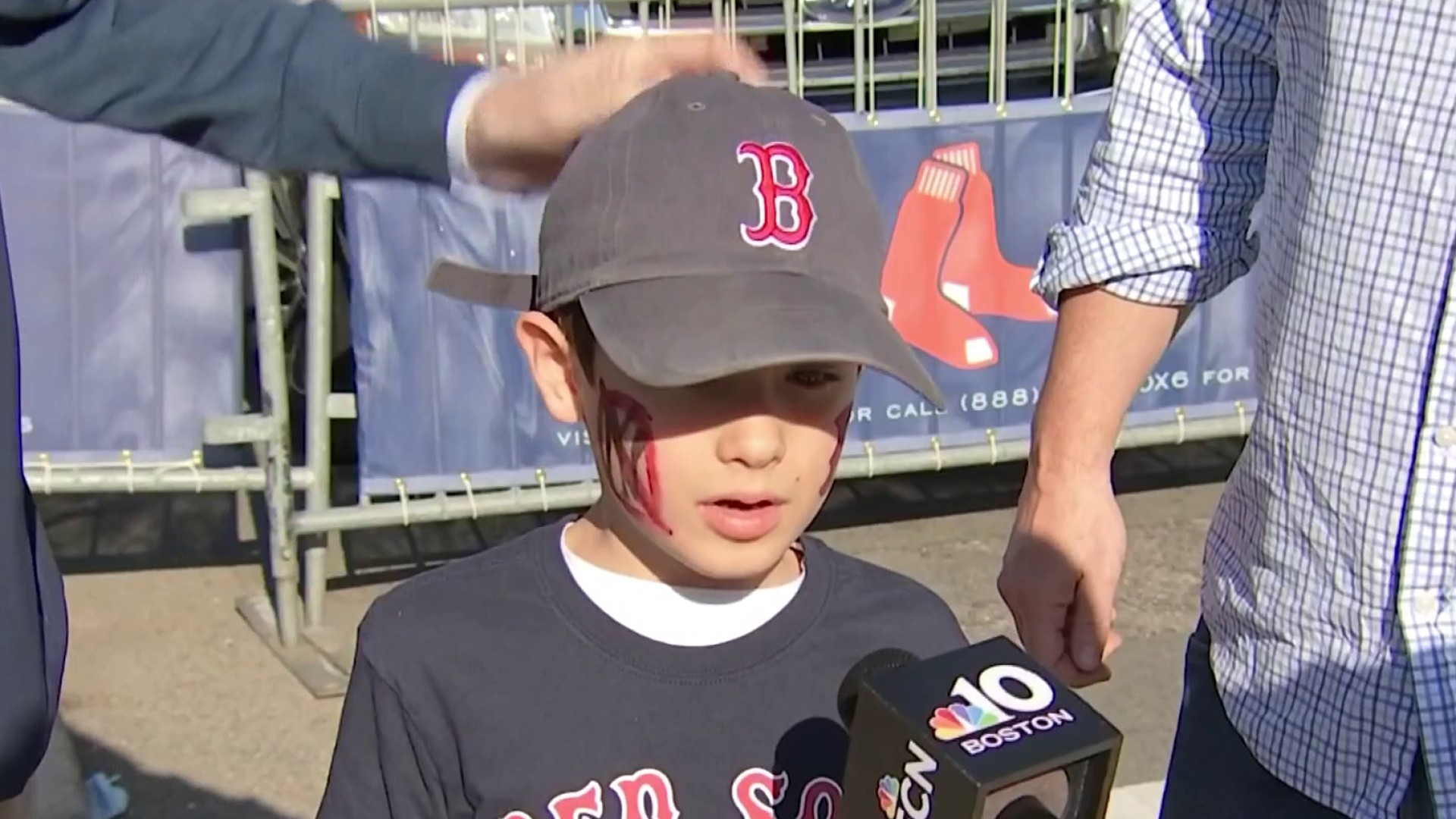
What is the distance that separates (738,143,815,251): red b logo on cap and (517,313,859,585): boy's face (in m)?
0.12

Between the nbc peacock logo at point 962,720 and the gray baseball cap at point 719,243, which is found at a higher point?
the gray baseball cap at point 719,243

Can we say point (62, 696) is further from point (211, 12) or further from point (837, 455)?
point (837, 455)

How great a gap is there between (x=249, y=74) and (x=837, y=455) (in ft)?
2.57

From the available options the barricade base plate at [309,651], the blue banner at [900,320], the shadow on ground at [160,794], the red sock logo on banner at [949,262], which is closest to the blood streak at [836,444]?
the shadow on ground at [160,794]

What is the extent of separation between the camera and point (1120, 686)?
15.4ft

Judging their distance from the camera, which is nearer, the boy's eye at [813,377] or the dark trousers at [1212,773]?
the boy's eye at [813,377]

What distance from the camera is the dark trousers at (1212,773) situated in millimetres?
2104

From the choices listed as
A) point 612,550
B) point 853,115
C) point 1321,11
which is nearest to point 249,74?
point 612,550

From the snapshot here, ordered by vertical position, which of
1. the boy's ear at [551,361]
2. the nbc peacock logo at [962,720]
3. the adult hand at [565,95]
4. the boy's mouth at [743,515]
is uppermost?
the adult hand at [565,95]

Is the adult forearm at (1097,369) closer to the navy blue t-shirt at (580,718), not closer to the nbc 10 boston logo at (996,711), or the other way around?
the navy blue t-shirt at (580,718)

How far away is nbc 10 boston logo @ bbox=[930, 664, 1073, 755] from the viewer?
1389 mm

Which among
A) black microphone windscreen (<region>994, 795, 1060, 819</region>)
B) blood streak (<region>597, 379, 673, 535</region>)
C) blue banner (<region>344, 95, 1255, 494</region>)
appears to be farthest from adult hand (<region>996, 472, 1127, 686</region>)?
blue banner (<region>344, 95, 1255, 494</region>)

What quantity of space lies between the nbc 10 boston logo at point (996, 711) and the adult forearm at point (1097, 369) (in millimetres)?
838

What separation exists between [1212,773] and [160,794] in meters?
2.71
